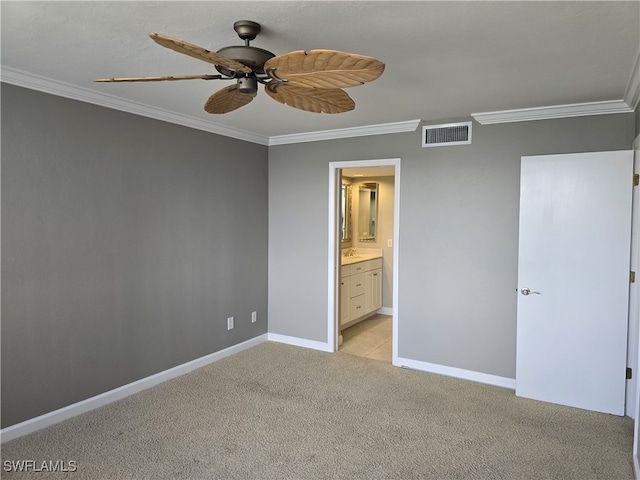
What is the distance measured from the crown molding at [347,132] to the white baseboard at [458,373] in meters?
2.28

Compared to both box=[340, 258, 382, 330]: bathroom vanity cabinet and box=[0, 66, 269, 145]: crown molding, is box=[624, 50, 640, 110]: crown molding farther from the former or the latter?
box=[0, 66, 269, 145]: crown molding

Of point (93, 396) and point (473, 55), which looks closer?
point (473, 55)

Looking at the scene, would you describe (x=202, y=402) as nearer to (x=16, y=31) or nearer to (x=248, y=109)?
(x=248, y=109)

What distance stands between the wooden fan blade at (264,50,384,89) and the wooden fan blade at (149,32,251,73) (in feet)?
0.45

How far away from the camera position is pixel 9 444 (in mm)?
2812

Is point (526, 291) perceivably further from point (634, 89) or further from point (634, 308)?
point (634, 89)

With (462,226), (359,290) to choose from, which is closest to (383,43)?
(462,226)

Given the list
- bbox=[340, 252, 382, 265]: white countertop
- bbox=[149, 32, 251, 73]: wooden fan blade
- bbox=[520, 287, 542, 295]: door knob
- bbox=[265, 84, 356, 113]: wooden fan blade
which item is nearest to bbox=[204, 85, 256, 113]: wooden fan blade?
bbox=[265, 84, 356, 113]: wooden fan blade

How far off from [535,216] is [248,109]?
253 cm

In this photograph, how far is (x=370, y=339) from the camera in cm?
533

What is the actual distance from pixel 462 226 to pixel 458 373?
1.38 meters

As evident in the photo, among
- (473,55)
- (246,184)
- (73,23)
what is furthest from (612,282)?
(73,23)

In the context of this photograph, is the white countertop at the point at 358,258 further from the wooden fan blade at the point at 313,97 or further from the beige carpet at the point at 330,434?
the wooden fan blade at the point at 313,97

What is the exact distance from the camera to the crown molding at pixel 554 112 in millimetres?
3334
